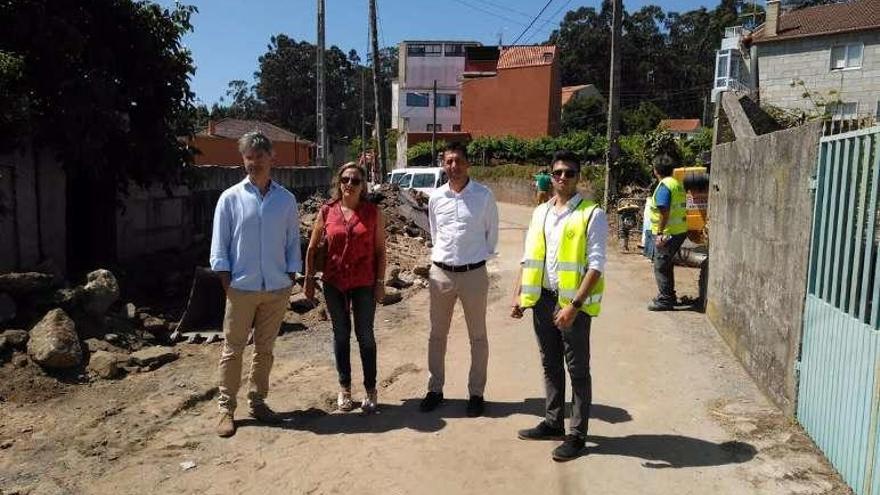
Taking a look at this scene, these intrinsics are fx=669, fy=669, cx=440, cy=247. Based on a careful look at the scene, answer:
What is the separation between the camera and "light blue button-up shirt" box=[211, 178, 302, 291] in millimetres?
4352

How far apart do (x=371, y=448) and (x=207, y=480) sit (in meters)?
0.99

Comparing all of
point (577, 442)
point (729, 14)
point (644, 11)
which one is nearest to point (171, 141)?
point (577, 442)

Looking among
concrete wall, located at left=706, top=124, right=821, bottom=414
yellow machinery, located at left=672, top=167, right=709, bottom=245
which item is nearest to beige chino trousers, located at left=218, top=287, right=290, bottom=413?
concrete wall, located at left=706, top=124, right=821, bottom=414

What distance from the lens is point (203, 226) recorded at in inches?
438

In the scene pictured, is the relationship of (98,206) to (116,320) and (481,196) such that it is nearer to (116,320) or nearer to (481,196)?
(116,320)

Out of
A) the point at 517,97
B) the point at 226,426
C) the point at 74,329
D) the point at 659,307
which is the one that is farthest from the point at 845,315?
the point at 517,97

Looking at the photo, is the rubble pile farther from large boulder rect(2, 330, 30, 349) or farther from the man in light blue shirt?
the man in light blue shirt

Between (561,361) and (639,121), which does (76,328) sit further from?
(639,121)

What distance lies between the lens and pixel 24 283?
623 centimetres

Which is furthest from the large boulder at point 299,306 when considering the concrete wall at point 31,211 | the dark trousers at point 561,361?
the dark trousers at point 561,361

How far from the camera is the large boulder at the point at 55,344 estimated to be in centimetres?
543

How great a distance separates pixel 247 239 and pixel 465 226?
1467 millimetres

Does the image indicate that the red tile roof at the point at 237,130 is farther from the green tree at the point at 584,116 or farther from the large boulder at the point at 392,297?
the large boulder at the point at 392,297

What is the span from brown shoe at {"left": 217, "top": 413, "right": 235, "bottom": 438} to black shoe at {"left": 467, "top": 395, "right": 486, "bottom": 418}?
1629 mm
